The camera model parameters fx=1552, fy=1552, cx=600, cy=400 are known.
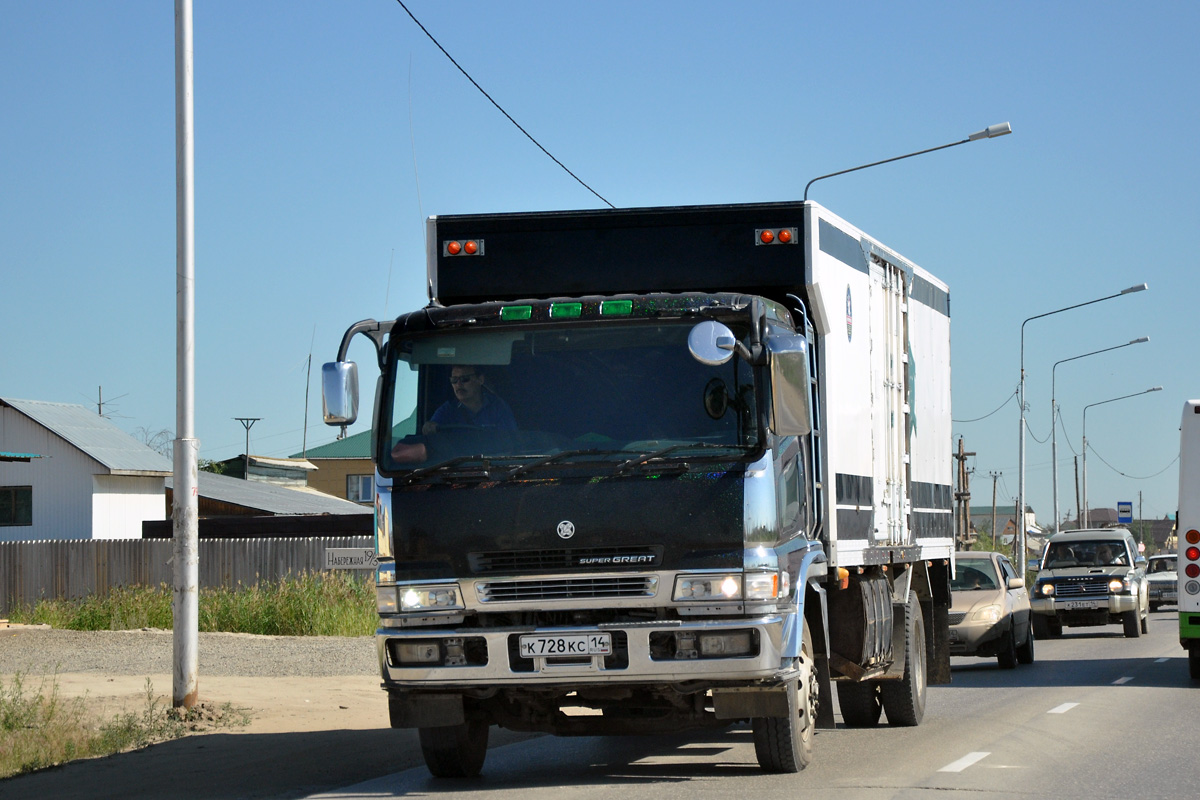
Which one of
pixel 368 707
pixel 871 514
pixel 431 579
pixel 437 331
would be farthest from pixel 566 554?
pixel 368 707

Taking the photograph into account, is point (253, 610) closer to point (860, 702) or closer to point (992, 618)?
point (992, 618)

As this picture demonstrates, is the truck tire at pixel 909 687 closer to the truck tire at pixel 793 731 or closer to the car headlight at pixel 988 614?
the truck tire at pixel 793 731

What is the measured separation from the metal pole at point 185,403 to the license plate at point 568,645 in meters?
5.83

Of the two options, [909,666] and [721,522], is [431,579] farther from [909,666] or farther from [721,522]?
[909,666]

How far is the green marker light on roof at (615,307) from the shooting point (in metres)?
8.56

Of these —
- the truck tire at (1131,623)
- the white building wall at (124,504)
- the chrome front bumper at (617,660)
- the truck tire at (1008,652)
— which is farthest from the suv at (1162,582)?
the chrome front bumper at (617,660)

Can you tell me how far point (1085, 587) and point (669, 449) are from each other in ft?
68.1

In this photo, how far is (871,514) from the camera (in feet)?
35.1

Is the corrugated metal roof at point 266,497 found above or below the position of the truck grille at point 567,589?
above

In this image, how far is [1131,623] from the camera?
89.6 ft

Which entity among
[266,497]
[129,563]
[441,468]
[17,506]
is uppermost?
[266,497]

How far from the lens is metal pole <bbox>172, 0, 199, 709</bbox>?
13.3m

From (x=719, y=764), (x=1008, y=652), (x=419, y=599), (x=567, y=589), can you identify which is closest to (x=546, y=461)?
(x=567, y=589)

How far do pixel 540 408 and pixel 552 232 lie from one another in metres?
1.59
